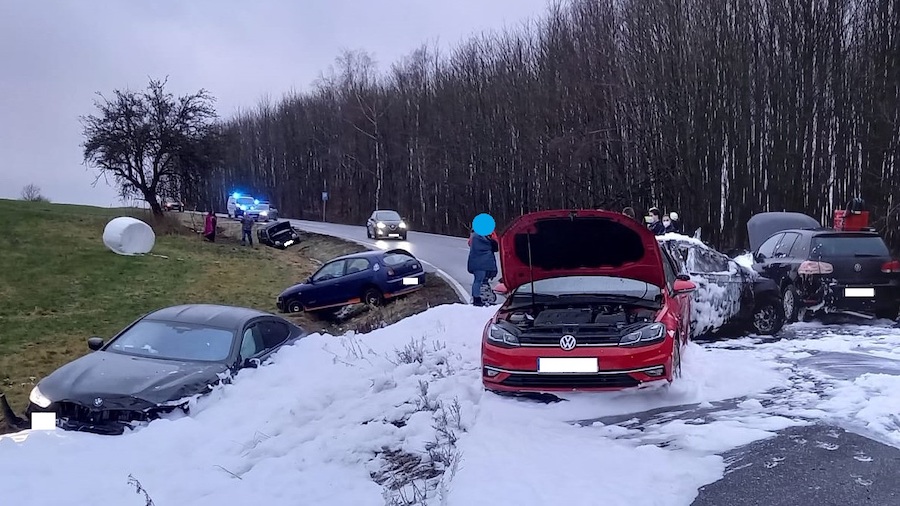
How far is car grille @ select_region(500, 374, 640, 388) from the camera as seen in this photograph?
6117 millimetres

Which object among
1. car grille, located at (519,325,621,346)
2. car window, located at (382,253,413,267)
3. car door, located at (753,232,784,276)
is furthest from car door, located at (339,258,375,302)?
car grille, located at (519,325,621,346)

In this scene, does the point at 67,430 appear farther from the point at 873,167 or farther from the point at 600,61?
the point at 600,61

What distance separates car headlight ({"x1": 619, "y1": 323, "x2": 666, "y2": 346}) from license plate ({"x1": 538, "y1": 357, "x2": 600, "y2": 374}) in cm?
32

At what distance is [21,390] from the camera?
13031 millimetres

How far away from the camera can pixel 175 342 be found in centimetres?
779

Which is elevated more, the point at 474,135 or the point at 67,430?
the point at 474,135

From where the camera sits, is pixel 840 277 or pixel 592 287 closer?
pixel 592 287

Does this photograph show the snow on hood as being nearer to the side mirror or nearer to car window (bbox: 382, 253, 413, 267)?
the side mirror

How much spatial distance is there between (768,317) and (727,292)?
0.78 meters

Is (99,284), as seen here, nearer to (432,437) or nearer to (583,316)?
(583,316)

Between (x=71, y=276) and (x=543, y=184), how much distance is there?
22.2m

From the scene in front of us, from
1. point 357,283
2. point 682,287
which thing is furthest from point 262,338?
point 357,283

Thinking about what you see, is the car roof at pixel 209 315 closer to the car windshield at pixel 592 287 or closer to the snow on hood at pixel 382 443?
the snow on hood at pixel 382 443

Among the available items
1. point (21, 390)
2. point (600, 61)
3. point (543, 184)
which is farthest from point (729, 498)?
point (543, 184)
